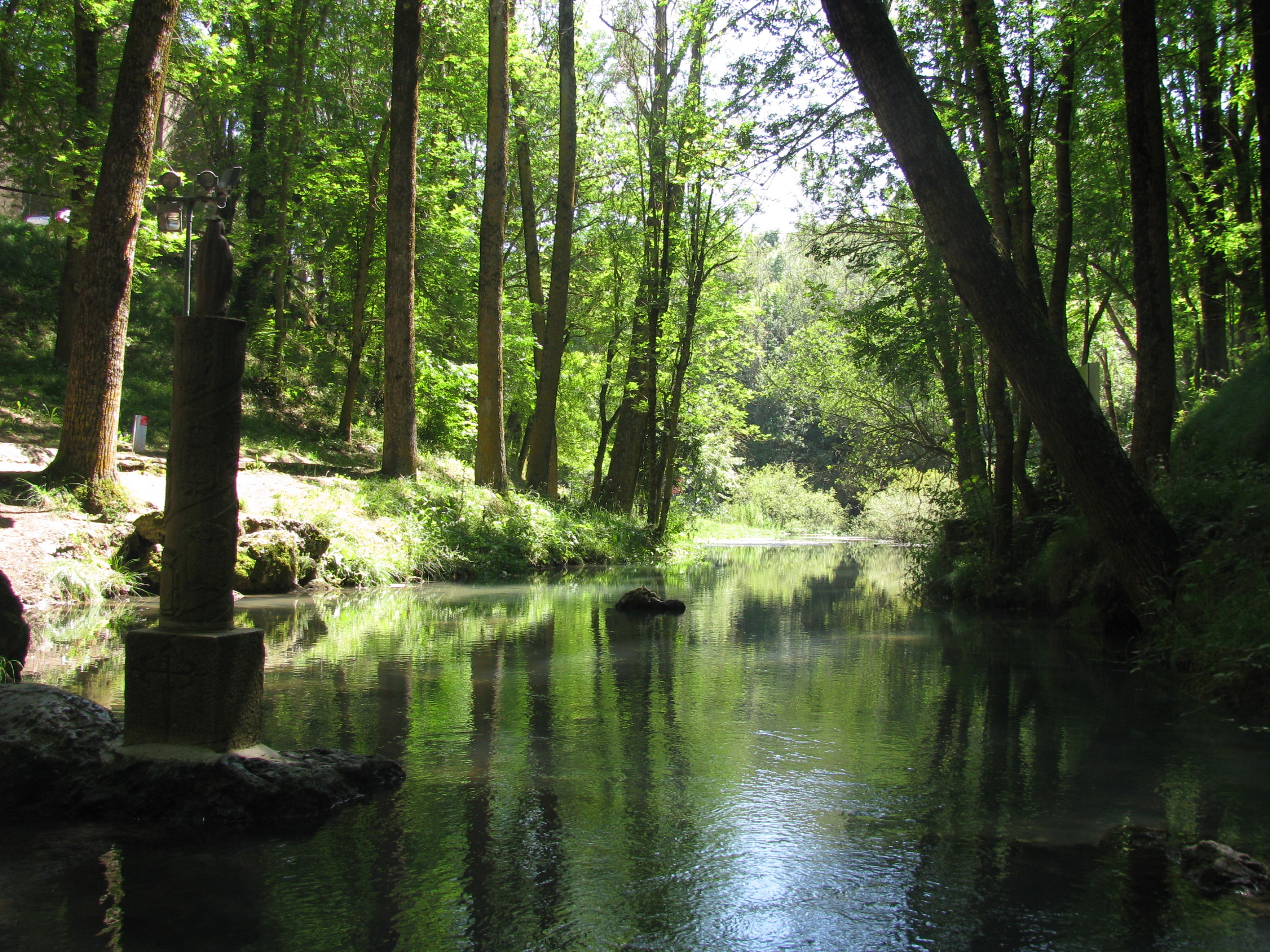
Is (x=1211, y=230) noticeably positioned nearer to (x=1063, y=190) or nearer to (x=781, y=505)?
(x=1063, y=190)

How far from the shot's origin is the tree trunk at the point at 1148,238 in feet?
32.7

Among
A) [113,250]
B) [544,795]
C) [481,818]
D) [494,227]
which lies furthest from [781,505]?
[481,818]

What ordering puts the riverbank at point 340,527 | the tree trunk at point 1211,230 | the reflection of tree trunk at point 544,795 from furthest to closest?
1. the tree trunk at point 1211,230
2. the riverbank at point 340,527
3. the reflection of tree trunk at point 544,795

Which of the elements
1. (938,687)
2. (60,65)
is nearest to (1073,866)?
(938,687)

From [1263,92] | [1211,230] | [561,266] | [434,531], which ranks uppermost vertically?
[561,266]

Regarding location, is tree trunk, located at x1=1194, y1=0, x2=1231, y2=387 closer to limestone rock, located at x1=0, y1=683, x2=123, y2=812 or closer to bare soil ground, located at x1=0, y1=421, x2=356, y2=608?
bare soil ground, located at x1=0, y1=421, x2=356, y2=608

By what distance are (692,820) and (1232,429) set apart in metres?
10.4

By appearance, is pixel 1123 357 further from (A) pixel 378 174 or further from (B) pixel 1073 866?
(B) pixel 1073 866

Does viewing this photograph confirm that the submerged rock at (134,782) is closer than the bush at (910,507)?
Yes

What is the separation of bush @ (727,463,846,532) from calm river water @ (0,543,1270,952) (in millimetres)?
43583

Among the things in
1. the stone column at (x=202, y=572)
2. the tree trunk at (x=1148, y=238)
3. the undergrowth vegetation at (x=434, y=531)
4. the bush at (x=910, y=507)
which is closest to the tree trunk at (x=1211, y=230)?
the bush at (x=910, y=507)

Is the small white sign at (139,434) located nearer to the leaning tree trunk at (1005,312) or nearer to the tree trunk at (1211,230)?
the leaning tree trunk at (1005,312)

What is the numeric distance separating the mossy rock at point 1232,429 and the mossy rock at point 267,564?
1199cm

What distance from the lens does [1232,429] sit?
39.0ft
